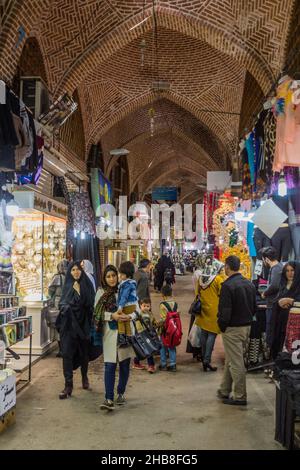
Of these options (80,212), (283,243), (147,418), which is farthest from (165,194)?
(147,418)

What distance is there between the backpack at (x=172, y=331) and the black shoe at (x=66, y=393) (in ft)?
5.11

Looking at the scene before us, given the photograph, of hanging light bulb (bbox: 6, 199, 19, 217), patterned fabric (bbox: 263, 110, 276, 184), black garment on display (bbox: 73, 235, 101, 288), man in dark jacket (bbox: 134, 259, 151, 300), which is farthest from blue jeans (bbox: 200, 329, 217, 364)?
black garment on display (bbox: 73, 235, 101, 288)

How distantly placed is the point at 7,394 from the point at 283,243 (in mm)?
4030

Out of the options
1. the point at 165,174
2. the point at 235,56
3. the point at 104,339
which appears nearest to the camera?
the point at 104,339

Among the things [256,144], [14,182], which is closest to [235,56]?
[256,144]

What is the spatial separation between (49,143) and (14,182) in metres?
3.21

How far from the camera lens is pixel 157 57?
1238 cm

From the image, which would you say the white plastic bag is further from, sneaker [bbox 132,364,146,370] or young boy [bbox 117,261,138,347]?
young boy [bbox 117,261,138,347]

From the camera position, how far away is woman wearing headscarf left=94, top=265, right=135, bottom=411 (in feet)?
14.1

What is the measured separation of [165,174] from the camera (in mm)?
26969

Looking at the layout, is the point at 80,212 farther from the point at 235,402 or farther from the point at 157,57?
the point at 235,402

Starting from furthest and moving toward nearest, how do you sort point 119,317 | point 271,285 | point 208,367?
point 208,367 < point 271,285 < point 119,317

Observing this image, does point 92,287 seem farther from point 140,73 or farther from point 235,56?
point 140,73

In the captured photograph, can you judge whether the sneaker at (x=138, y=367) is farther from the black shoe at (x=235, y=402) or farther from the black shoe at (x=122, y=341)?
the black shoe at (x=122, y=341)
